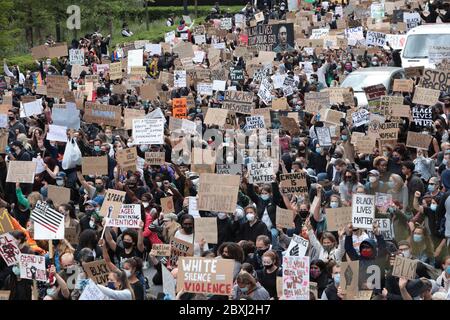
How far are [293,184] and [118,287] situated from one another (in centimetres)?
486

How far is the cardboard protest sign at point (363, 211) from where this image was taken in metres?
14.0

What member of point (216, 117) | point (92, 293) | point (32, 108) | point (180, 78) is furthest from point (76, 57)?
point (92, 293)

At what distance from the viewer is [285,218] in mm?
14789

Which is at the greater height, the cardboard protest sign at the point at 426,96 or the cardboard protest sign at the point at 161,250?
the cardboard protest sign at the point at 426,96

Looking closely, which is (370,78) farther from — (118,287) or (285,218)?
(118,287)

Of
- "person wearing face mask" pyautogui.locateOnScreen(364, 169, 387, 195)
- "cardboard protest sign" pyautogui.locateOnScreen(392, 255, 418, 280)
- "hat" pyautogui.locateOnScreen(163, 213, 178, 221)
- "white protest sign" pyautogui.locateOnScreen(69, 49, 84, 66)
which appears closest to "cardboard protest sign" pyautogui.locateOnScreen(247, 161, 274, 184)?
"person wearing face mask" pyautogui.locateOnScreen(364, 169, 387, 195)

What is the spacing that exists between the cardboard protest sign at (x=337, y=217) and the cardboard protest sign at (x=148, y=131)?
5079mm

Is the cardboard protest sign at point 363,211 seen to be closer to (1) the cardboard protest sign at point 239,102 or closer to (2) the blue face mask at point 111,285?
(2) the blue face mask at point 111,285

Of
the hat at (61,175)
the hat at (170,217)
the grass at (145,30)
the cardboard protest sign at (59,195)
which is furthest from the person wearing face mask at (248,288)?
the grass at (145,30)

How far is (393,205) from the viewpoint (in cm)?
1522

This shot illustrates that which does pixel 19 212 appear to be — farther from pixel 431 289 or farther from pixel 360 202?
pixel 431 289

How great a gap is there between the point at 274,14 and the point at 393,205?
29472 millimetres

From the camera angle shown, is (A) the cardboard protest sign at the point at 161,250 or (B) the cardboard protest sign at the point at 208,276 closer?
(B) the cardboard protest sign at the point at 208,276
